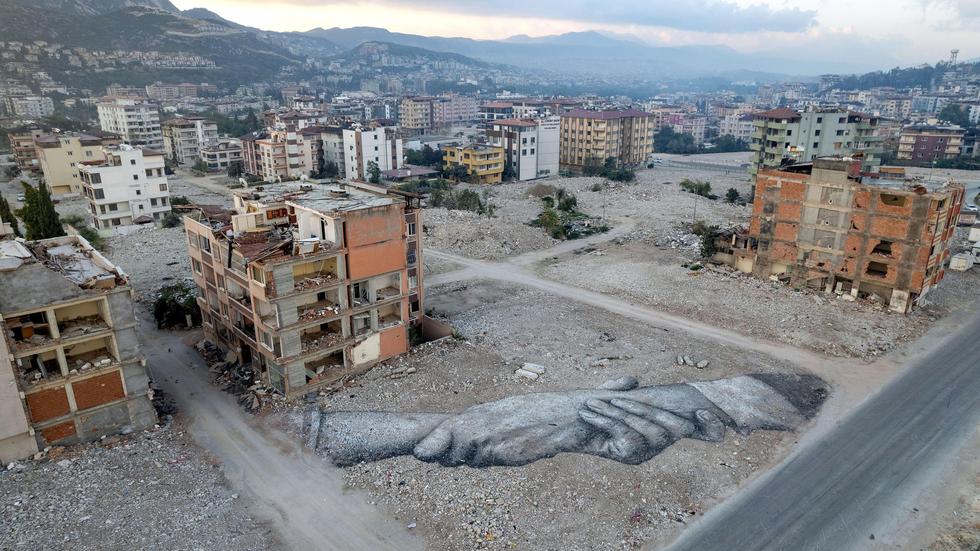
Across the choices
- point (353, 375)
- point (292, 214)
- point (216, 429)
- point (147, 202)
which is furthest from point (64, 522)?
point (147, 202)

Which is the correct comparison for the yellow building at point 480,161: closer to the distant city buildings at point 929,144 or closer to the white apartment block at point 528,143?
the white apartment block at point 528,143

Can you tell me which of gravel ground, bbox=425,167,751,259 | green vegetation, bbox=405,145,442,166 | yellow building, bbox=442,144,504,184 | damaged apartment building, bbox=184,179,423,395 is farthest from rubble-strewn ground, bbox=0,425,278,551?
green vegetation, bbox=405,145,442,166

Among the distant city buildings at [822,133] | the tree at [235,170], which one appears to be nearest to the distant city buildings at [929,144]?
the distant city buildings at [822,133]

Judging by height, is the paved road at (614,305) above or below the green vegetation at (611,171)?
below

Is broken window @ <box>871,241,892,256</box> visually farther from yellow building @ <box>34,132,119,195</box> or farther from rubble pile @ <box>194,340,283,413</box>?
yellow building @ <box>34,132,119,195</box>

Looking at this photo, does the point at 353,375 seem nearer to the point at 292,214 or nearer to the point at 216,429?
the point at 216,429

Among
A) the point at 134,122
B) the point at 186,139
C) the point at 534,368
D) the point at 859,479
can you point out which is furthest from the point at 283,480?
the point at 134,122
